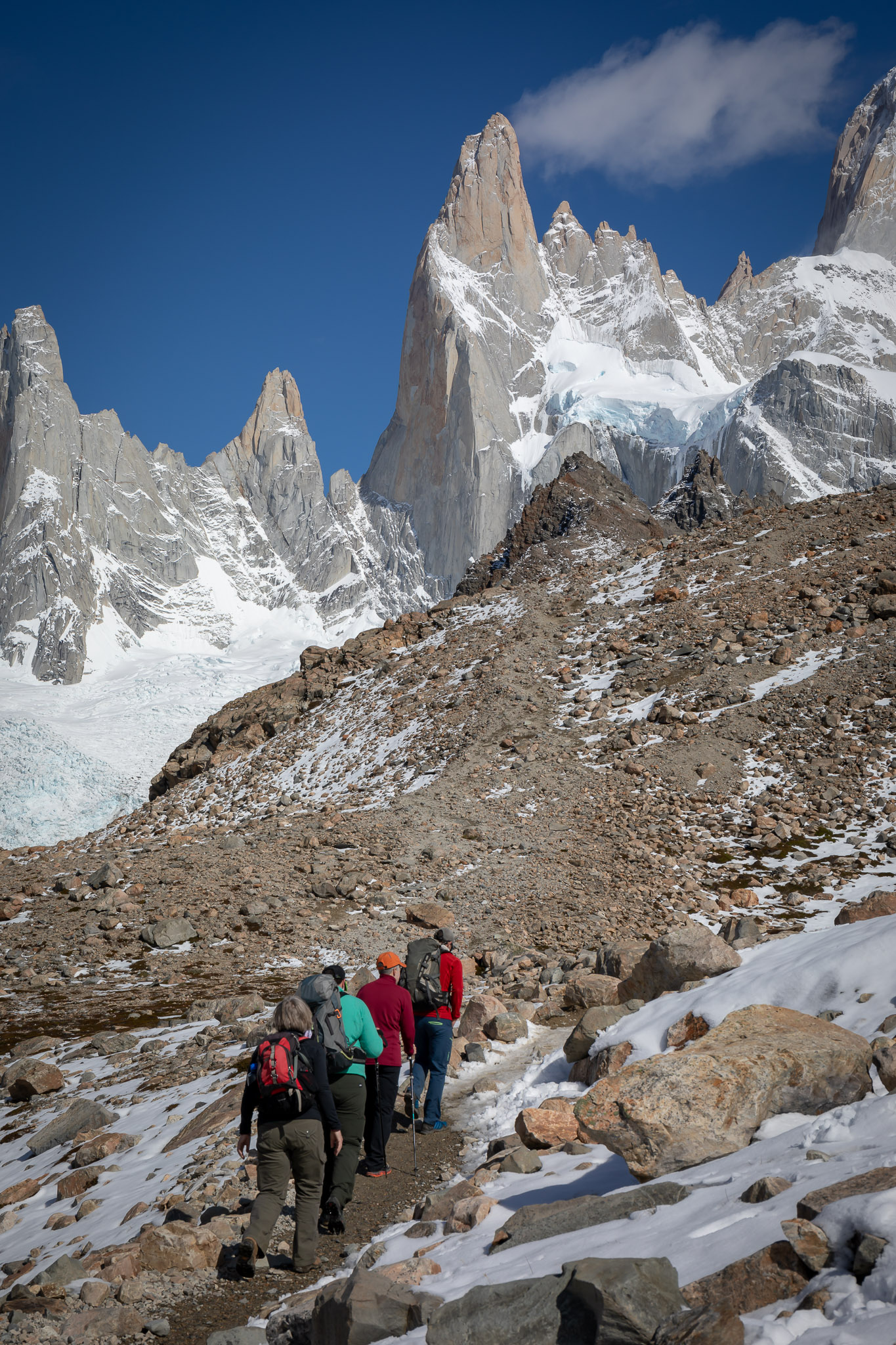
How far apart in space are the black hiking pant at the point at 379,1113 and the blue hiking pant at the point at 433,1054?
0.62m

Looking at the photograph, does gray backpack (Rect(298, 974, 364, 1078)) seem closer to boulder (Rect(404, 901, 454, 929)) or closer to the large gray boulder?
the large gray boulder

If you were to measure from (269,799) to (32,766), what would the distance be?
201 feet

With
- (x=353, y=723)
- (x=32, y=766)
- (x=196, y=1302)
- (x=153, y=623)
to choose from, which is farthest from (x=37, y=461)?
(x=196, y=1302)

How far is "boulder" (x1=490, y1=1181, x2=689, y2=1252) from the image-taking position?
4047 mm

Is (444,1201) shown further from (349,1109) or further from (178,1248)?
(178,1248)

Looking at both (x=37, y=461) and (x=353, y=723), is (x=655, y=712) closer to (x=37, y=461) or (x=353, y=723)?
(x=353, y=723)

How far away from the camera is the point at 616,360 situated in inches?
5817

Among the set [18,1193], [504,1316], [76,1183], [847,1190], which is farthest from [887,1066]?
[18,1193]

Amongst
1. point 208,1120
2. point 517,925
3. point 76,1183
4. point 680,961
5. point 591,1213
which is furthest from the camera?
point 517,925

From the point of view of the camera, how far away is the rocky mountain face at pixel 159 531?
462 feet

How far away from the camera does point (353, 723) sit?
27625 millimetres

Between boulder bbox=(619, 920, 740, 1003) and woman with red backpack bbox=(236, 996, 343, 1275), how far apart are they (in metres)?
3.83

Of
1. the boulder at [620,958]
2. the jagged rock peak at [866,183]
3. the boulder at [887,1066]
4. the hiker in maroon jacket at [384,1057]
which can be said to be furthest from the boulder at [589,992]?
the jagged rock peak at [866,183]

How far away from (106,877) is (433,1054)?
1141 cm
